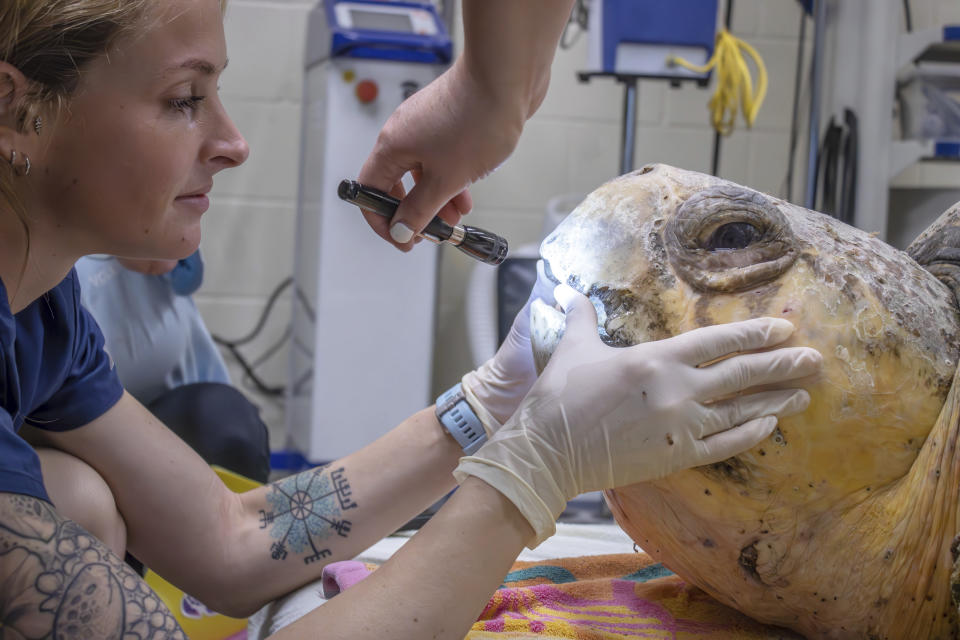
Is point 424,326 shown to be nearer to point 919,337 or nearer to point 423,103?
point 423,103

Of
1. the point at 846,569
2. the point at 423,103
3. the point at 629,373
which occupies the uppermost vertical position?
the point at 423,103

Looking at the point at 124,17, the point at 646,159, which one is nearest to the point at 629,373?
the point at 124,17

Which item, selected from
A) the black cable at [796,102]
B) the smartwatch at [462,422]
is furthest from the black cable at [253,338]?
the smartwatch at [462,422]

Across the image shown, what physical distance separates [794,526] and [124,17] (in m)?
0.80

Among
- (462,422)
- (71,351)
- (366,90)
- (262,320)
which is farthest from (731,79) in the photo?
(71,351)

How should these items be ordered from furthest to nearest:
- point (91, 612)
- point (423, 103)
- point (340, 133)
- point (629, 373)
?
point (340, 133) < point (423, 103) < point (629, 373) < point (91, 612)

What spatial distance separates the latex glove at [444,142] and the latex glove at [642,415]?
272 millimetres

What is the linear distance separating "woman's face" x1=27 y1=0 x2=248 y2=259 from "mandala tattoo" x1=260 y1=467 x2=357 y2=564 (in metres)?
0.41

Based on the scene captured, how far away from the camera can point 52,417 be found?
1088 mm

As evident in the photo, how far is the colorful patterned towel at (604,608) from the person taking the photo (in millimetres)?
969

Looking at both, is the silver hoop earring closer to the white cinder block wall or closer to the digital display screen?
the digital display screen

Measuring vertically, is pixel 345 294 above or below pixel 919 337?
below

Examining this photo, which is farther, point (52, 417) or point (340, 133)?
point (340, 133)

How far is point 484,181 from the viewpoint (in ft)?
10.5
